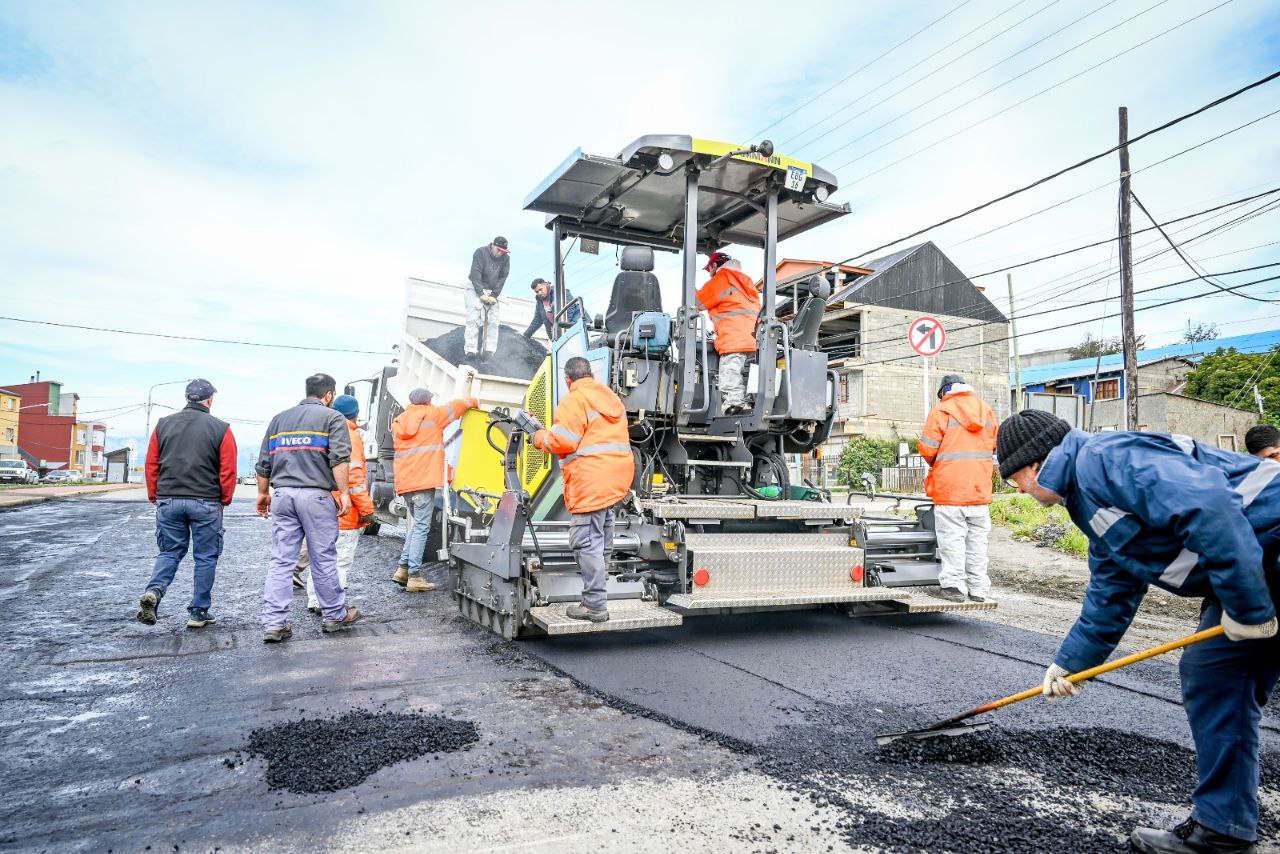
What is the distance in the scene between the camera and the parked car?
37688mm

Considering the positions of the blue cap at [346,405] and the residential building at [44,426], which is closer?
the blue cap at [346,405]

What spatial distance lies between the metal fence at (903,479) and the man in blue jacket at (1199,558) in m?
19.6

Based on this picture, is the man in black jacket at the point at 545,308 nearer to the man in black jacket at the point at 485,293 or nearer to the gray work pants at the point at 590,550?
the man in black jacket at the point at 485,293

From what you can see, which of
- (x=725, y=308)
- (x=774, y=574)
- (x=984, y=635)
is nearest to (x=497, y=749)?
(x=774, y=574)

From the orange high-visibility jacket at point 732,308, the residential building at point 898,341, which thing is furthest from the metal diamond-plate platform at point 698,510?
the residential building at point 898,341

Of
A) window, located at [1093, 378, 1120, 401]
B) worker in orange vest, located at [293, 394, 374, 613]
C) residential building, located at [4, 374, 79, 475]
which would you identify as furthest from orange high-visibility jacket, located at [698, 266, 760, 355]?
residential building, located at [4, 374, 79, 475]

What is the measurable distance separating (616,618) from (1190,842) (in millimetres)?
2629

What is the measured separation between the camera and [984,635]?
5297mm

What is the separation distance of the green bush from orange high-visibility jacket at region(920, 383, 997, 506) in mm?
19895

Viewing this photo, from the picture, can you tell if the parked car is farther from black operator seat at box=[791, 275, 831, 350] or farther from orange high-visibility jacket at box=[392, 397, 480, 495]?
black operator seat at box=[791, 275, 831, 350]

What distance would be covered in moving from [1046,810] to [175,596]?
20.2 ft

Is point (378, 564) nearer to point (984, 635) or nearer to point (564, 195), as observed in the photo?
point (564, 195)

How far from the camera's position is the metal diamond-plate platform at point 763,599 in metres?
4.49

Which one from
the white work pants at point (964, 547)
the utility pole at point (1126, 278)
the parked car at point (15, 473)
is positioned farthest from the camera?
the parked car at point (15, 473)
